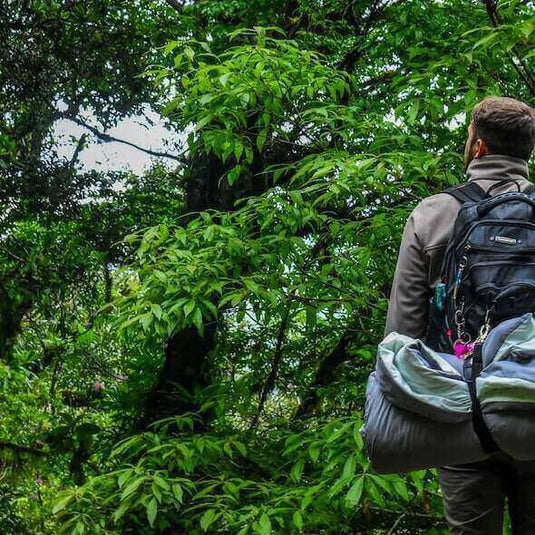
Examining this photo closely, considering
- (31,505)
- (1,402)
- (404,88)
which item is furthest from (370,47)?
(31,505)

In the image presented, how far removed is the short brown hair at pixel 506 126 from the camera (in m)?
1.97

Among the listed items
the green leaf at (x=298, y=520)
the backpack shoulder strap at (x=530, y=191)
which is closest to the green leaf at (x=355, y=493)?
the green leaf at (x=298, y=520)

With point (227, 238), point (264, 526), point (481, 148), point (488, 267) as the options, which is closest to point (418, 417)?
point (488, 267)

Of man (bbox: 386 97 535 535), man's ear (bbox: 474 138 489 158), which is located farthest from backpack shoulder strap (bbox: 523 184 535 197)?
man's ear (bbox: 474 138 489 158)

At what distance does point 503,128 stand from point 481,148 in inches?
2.9

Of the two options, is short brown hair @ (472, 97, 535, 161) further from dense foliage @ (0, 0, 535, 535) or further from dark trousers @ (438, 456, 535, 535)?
dense foliage @ (0, 0, 535, 535)

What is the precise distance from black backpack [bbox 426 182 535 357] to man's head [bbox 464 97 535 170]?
0.54 feet

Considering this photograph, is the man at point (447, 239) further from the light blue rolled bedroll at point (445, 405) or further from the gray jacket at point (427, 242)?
the light blue rolled bedroll at point (445, 405)

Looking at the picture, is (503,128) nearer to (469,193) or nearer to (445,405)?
(469,193)

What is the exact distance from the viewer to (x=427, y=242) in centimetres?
198

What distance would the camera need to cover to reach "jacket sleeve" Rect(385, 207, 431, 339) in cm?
201

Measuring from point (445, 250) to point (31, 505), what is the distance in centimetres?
856

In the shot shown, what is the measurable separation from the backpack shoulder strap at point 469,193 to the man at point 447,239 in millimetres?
14

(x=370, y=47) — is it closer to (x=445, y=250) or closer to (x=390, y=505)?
(x=390, y=505)
